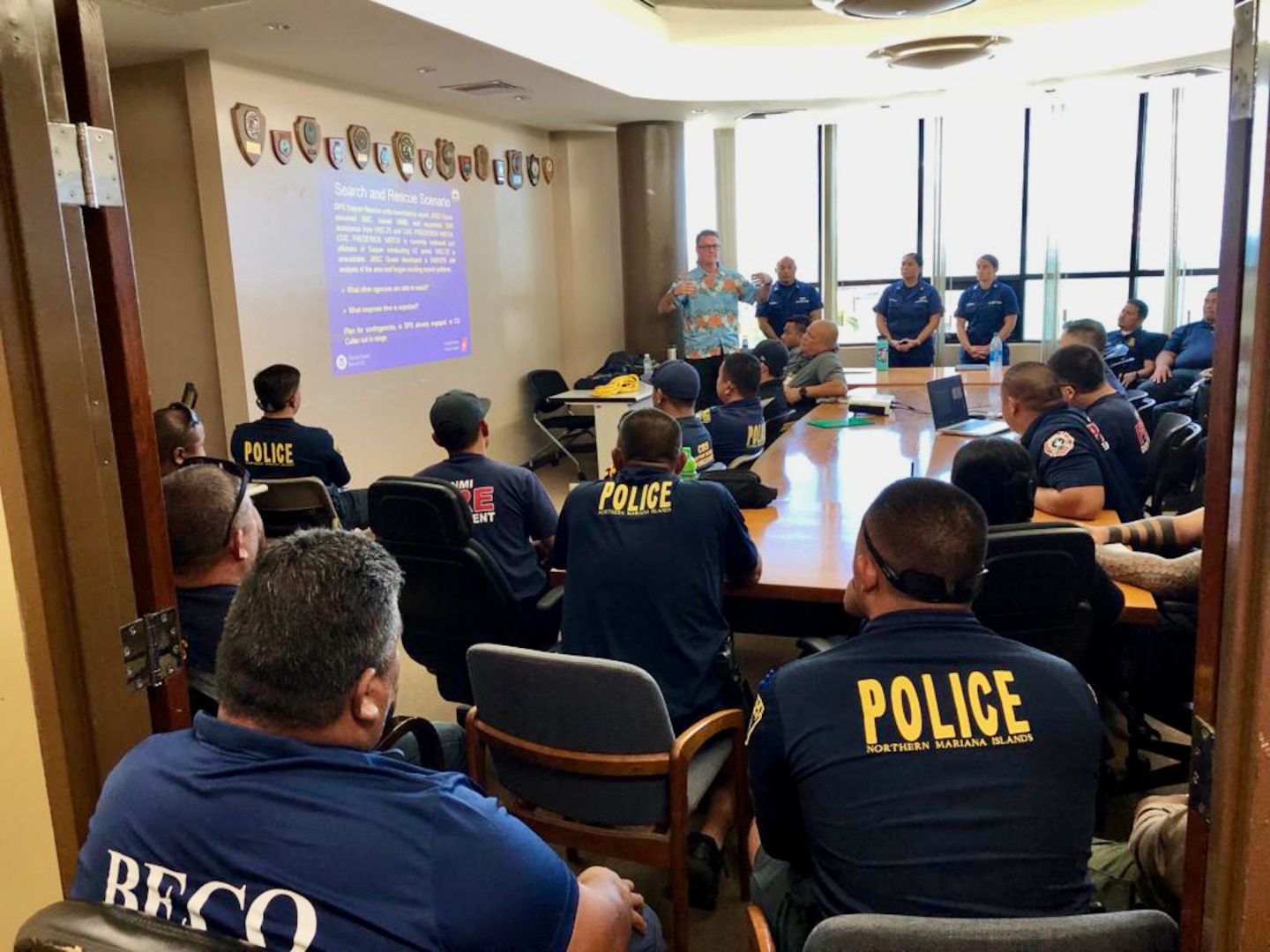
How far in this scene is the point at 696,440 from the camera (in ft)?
12.2

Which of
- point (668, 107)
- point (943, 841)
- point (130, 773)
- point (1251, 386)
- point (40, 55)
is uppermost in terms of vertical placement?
point (668, 107)

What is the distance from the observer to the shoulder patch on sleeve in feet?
9.33

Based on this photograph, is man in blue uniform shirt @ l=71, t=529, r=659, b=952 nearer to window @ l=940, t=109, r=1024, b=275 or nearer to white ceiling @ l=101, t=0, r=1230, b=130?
white ceiling @ l=101, t=0, r=1230, b=130

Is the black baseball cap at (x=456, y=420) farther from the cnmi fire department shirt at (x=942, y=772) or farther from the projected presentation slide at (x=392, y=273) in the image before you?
the projected presentation slide at (x=392, y=273)

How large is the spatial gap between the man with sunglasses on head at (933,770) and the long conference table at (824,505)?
1012 mm

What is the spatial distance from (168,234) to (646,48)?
3.59m

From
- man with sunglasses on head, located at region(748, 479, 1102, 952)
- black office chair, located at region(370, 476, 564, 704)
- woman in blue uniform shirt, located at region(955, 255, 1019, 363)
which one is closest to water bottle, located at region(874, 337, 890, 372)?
woman in blue uniform shirt, located at region(955, 255, 1019, 363)

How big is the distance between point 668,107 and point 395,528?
18.1 ft

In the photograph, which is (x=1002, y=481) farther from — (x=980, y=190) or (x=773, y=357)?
(x=980, y=190)

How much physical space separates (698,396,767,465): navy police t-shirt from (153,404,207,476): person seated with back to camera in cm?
223

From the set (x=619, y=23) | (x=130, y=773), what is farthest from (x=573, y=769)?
(x=619, y=23)

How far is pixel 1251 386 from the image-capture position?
826 millimetres

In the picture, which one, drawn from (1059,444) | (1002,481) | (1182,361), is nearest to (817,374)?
(1059,444)

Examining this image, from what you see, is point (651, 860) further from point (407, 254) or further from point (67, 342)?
point (407, 254)
